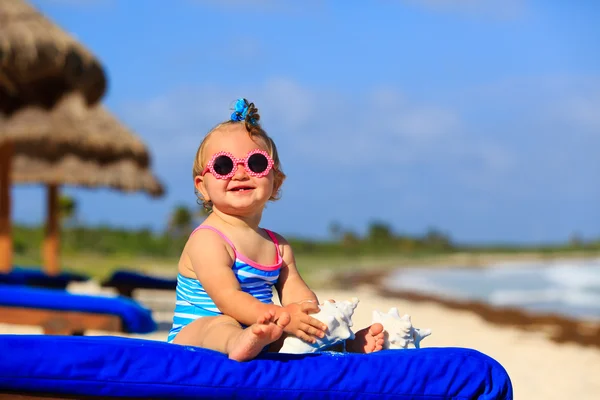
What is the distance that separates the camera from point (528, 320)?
1345 centimetres

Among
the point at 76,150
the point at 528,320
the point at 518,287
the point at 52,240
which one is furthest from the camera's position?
the point at 518,287

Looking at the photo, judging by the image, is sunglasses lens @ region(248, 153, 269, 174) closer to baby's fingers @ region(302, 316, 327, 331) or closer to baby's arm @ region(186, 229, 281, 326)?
baby's arm @ region(186, 229, 281, 326)

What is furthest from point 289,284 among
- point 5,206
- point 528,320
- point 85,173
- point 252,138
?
point 528,320

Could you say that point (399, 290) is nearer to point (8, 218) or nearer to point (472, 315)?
point (472, 315)

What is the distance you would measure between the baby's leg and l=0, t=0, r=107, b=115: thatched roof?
7569 mm

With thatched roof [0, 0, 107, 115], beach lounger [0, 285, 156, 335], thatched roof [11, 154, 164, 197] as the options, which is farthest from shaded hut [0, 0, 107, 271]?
beach lounger [0, 285, 156, 335]

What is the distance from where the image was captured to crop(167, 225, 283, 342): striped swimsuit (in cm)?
281

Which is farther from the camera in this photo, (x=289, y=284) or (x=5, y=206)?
(x=5, y=206)

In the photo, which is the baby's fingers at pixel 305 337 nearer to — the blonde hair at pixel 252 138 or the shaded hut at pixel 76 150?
the blonde hair at pixel 252 138

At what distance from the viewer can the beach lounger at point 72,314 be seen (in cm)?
566

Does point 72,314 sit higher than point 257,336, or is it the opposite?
point 257,336

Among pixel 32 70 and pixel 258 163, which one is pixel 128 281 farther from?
pixel 258 163

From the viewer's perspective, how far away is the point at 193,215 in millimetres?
32219

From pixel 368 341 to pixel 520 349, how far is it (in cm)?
654
